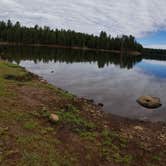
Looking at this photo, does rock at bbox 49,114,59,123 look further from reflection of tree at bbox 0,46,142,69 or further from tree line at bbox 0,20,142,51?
tree line at bbox 0,20,142,51

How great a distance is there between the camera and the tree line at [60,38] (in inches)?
4572

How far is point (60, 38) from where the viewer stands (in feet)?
418

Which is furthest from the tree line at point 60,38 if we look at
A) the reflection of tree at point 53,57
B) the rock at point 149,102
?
the rock at point 149,102

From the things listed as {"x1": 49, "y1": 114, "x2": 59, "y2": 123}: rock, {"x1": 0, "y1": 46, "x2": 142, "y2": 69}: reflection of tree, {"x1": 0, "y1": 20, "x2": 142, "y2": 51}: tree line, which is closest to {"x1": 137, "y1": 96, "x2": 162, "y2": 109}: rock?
{"x1": 49, "y1": 114, "x2": 59, "y2": 123}: rock

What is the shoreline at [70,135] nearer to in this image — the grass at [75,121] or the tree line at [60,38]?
the grass at [75,121]

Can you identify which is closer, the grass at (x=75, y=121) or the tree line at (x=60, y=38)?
the grass at (x=75, y=121)

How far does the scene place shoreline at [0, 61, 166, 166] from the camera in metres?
7.39

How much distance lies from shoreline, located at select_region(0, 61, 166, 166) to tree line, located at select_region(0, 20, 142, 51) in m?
111

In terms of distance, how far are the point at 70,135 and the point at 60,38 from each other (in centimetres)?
12220

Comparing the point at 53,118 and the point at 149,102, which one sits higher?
the point at 53,118

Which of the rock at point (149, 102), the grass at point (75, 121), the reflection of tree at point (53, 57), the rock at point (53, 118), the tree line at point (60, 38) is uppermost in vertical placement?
the tree line at point (60, 38)

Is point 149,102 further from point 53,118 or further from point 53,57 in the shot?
point 53,57

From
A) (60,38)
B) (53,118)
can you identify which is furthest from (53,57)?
(60,38)

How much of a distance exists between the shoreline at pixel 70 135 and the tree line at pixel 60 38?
364ft
